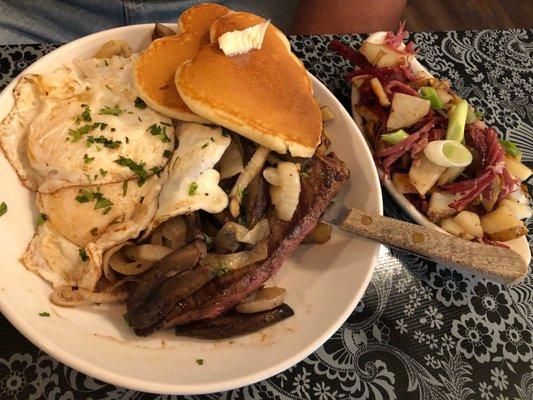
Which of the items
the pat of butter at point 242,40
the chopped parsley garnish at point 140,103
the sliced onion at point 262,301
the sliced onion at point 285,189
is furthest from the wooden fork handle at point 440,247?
the chopped parsley garnish at point 140,103

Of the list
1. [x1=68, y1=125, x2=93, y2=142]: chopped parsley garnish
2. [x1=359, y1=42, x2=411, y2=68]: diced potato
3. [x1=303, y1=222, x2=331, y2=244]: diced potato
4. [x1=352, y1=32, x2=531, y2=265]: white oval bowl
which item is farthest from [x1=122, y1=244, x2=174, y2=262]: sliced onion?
[x1=359, y1=42, x2=411, y2=68]: diced potato

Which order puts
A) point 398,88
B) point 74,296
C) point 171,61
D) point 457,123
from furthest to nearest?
point 398,88, point 457,123, point 171,61, point 74,296

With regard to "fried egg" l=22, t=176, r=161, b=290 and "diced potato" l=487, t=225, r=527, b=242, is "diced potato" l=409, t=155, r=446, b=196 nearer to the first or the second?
"diced potato" l=487, t=225, r=527, b=242

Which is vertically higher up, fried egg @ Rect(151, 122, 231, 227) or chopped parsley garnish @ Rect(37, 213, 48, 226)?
fried egg @ Rect(151, 122, 231, 227)

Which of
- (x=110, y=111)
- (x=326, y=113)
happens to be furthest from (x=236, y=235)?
(x=326, y=113)

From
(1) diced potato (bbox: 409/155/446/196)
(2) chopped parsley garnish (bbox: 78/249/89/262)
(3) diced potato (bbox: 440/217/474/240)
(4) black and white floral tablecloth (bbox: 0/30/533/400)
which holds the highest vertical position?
(2) chopped parsley garnish (bbox: 78/249/89/262)

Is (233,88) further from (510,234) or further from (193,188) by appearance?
(510,234)

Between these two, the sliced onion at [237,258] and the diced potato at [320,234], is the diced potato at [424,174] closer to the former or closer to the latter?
the diced potato at [320,234]

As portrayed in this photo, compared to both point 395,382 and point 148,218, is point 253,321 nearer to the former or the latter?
point 148,218
